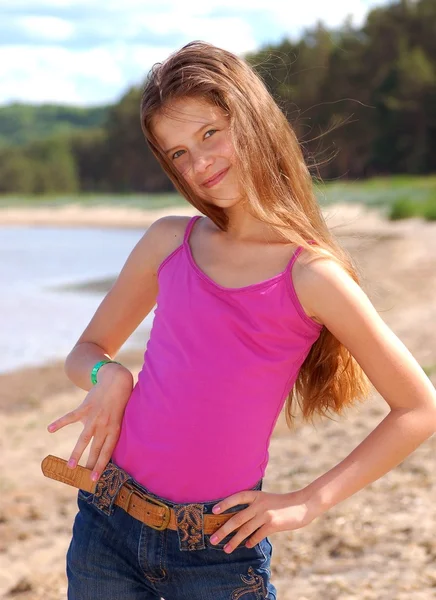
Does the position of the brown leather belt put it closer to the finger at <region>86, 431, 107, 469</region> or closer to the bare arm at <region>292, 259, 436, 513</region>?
the finger at <region>86, 431, 107, 469</region>

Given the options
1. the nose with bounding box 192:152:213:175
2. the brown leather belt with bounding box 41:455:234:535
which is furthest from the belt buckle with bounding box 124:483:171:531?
the nose with bounding box 192:152:213:175

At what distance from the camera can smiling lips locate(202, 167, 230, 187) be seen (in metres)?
1.68

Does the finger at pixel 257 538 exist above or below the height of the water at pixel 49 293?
above

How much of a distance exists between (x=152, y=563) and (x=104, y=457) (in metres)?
0.20

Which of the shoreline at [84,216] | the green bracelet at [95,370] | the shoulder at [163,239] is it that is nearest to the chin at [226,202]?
the shoulder at [163,239]

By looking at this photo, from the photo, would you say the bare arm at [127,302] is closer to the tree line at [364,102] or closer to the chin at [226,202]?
the chin at [226,202]

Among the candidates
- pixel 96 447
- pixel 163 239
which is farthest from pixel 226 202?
pixel 96 447

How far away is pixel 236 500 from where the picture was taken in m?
1.50

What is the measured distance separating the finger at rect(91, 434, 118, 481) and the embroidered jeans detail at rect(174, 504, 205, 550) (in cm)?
16

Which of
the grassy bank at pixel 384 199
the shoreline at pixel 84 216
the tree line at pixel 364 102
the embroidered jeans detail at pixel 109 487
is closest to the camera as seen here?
the embroidered jeans detail at pixel 109 487

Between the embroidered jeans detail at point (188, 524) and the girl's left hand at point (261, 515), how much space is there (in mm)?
38

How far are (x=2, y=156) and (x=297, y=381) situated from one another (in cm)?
6021

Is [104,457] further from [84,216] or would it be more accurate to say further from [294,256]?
[84,216]

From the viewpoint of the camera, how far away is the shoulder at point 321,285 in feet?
4.90
